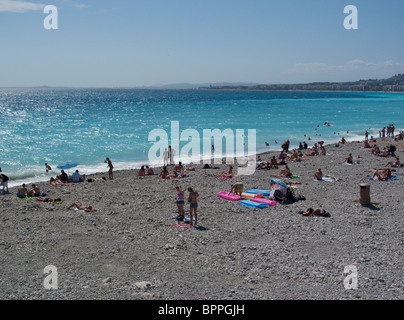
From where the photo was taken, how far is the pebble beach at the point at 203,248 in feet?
24.6

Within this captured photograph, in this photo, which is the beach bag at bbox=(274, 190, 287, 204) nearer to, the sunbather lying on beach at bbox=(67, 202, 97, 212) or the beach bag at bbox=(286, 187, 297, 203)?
the beach bag at bbox=(286, 187, 297, 203)

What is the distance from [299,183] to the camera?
55.1 ft

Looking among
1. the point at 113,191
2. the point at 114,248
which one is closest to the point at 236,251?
the point at 114,248

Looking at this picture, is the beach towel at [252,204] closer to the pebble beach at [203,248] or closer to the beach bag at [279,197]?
the pebble beach at [203,248]

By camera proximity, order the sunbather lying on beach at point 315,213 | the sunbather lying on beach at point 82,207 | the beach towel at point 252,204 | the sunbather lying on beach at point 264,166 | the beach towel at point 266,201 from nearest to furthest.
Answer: the sunbather lying on beach at point 315,213, the sunbather lying on beach at point 82,207, the beach towel at point 252,204, the beach towel at point 266,201, the sunbather lying on beach at point 264,166

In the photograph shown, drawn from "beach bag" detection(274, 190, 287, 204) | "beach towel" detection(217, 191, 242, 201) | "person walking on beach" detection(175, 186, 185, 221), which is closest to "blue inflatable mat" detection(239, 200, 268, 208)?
"beach towel" detection(217, 191, 242, 201)

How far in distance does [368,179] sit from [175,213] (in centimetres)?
982

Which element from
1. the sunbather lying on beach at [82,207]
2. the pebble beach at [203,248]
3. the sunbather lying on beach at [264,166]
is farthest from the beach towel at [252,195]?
the sunbather lying on beach at [264,166]

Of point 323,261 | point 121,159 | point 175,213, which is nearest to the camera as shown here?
point 323,261

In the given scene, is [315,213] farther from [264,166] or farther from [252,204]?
[264,166]

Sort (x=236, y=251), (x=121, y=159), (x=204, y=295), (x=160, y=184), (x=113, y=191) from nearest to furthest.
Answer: (x=204, y=295) → (x=236, y=251) → (x=113, y=191) → (x=160, y=184) → (x=121, y=159)

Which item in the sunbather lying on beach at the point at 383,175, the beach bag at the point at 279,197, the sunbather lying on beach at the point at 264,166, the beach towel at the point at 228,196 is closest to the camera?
the beach bag at the point at 279,197

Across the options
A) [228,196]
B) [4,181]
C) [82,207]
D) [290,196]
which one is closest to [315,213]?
[290,196]
